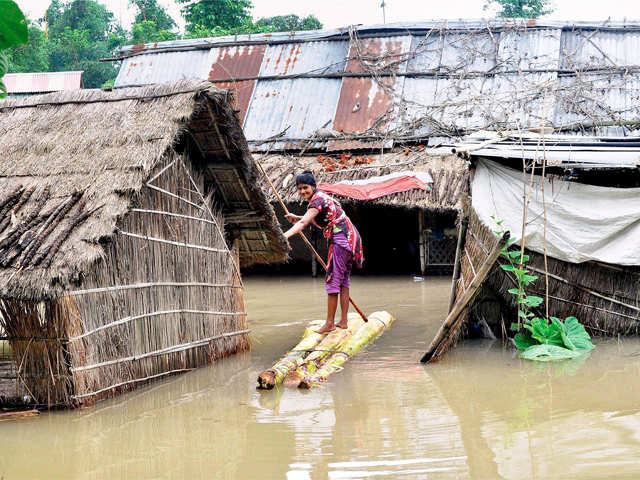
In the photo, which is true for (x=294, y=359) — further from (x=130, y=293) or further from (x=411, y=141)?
(x=411, y=141)

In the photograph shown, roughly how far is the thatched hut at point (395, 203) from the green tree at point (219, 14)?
15.3 meters

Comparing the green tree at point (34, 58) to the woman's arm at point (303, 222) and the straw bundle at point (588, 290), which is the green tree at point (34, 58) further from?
the straw bundle at point (588, 290)

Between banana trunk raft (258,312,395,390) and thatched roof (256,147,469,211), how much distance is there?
15.4 ft

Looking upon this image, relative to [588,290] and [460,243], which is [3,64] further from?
[460,243]

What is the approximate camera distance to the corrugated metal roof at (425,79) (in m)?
13.2

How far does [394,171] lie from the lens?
12.6 metres

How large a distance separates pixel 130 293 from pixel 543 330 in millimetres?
3471

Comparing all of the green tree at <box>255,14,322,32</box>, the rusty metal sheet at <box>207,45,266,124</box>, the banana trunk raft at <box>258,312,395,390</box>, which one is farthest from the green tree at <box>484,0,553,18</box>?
the banana trunk raft at <box>258,312,395,390</box>

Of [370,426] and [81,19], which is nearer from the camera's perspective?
[370,426]

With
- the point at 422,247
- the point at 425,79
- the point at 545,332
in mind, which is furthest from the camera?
the point at 425,79

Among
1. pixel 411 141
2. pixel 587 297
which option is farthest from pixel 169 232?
pixel 411 141

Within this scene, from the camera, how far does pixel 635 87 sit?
13211 mm

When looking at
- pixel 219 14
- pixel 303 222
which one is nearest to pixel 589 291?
pixel 303 222

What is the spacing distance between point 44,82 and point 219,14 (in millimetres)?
7539
